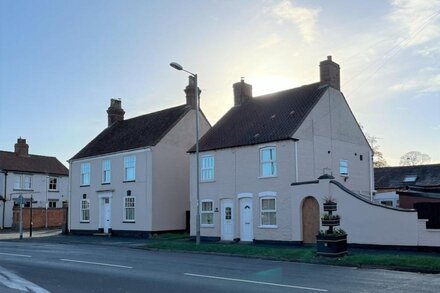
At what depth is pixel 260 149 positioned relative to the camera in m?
27.2

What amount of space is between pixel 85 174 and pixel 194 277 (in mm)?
28469

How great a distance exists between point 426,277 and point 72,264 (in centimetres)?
1125

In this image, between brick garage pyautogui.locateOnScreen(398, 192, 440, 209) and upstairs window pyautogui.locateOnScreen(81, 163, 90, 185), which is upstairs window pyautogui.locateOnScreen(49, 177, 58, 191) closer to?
upstairs window pyautogui.locateOnScreen(81, 163, 90, 185)

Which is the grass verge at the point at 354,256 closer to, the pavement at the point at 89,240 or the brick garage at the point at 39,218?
the pavement at the point at 89,240

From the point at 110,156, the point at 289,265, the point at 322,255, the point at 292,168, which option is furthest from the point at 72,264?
the point at 110,156

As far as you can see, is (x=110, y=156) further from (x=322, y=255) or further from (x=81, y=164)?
(x=322, y=255)

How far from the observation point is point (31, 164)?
185ft

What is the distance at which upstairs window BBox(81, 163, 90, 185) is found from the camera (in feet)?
129

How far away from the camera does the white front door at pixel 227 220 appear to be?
28.4 meters

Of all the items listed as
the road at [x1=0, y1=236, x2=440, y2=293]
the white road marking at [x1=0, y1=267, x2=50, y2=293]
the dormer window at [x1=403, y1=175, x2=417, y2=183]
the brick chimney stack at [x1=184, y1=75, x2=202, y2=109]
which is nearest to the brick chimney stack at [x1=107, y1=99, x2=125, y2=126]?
the brick chimney stack at [x1=184, y1=75, x2=202, y2=109]

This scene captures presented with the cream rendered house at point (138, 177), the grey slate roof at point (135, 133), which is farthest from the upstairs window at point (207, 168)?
the grey slate roof at point (135, 133)

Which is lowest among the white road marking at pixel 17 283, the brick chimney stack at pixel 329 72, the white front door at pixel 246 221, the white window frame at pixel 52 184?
the white road marking at pixel 17 283

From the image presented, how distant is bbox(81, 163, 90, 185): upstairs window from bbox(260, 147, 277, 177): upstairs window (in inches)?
708

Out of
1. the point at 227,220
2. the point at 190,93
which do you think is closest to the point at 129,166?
the point at 190,93
